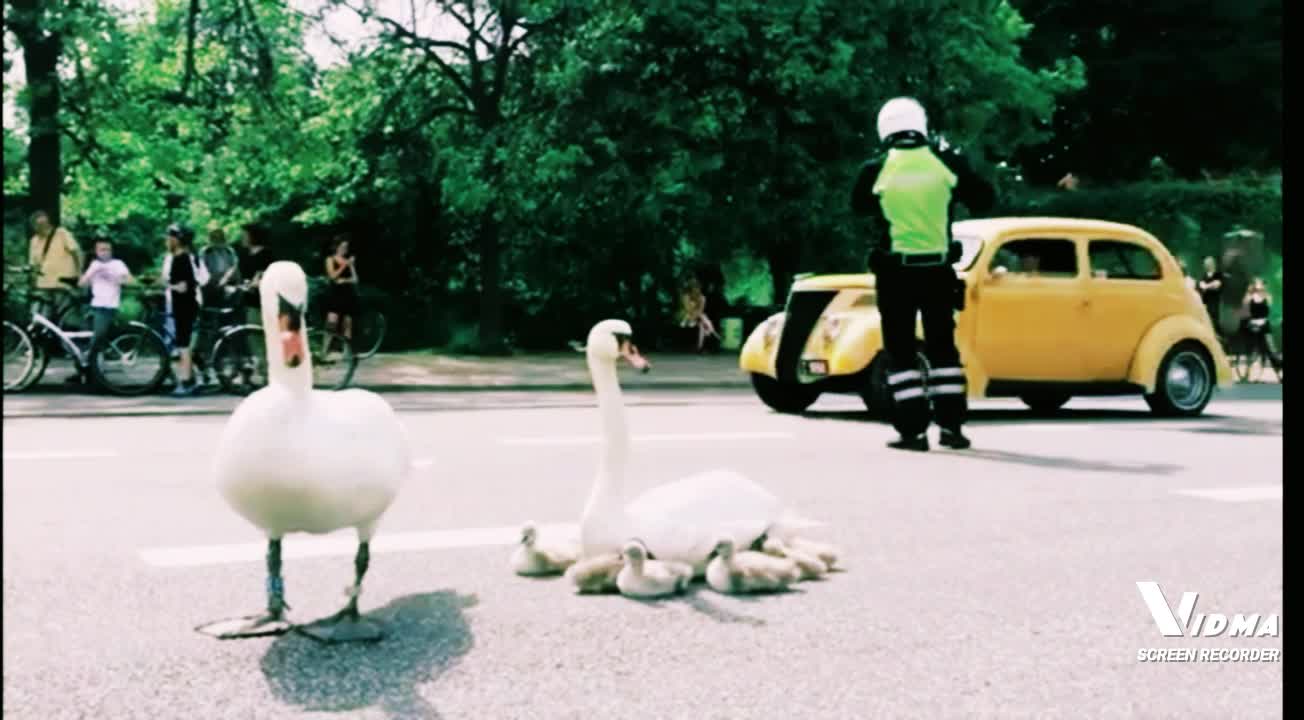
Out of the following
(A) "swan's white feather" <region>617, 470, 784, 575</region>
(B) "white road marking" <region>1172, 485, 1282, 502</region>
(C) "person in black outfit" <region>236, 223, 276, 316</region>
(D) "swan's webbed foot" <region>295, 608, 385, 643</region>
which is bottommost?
(B) "white road marking" <region>1172, 485, 1282, 502</region>

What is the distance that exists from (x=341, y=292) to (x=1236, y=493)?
1180 centimetres

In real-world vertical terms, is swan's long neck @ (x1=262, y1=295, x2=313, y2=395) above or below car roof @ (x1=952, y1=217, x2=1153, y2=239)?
below

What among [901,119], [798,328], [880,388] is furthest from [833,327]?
[901,119]

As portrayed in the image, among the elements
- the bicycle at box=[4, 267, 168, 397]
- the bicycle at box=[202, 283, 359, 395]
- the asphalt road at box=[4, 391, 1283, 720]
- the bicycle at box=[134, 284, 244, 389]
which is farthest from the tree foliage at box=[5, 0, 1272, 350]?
the asphalt road at box=[4, 391, 1283, 720]

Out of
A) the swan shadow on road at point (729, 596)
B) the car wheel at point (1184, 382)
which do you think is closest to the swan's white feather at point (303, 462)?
the swan shadow on road at point (729, 596)

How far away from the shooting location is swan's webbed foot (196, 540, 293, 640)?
4020 mm

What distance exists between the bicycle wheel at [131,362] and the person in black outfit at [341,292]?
2.87 meters

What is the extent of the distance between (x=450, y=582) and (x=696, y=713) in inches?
65.8

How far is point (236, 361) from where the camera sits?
46.1 feet

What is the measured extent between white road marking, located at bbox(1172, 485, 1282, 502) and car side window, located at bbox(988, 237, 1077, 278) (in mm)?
4604

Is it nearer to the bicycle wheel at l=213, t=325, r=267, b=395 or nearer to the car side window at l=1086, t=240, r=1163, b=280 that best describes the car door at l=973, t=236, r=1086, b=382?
the car side window at l=1086, t=240, r=1163, b=280

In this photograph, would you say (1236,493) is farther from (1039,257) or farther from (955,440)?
(1039,257)

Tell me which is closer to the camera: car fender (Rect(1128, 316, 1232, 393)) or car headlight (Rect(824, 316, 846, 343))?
car headlight (Rect(824, 316, 846, 343))

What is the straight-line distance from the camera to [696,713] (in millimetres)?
3383
